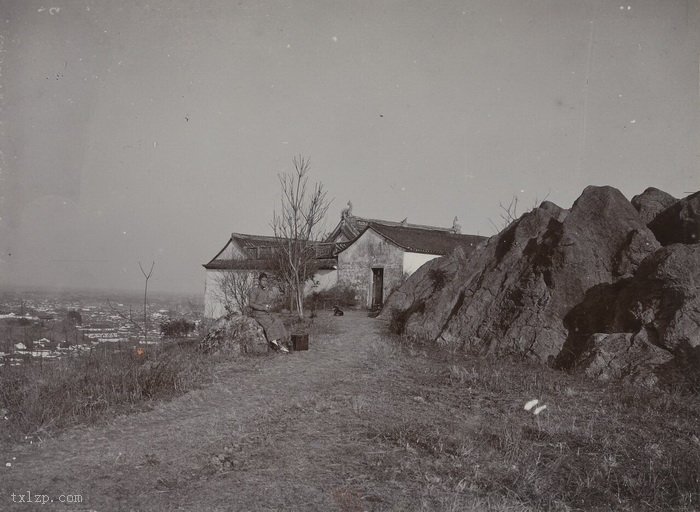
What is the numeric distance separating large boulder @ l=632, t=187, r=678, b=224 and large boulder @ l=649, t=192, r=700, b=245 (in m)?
0.34

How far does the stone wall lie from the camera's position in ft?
Answer: 71.0

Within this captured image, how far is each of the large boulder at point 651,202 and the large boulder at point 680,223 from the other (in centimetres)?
34

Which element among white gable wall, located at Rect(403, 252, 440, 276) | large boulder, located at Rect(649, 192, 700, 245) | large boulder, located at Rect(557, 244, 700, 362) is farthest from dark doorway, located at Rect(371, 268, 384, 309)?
large boulder, located at Rect(557, 244, 700, 362)

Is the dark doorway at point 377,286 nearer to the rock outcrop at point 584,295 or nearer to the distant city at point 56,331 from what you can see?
the rock outcrop at point 584,295

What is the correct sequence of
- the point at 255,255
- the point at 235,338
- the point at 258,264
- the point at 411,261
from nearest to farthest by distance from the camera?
the point at 235,338, the point at 411,261, the point at 258,264, the point at 255,255

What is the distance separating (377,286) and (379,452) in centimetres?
1823

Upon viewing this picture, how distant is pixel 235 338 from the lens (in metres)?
9.91

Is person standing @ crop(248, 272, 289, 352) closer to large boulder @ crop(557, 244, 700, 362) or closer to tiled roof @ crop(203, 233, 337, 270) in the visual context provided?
large boulder @ crop(557, 244, 700, 362)

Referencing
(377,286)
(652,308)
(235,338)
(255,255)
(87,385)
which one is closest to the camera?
(87,385)

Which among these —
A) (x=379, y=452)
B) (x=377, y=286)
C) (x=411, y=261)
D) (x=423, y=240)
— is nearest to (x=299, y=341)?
(x=379, y=452)

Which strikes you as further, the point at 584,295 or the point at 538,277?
the point at 538,277

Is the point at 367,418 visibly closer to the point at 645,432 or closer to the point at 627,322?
the point at 645,432

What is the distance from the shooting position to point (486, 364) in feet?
29.0

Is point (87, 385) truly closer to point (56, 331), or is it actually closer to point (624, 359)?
point (56, 331)
